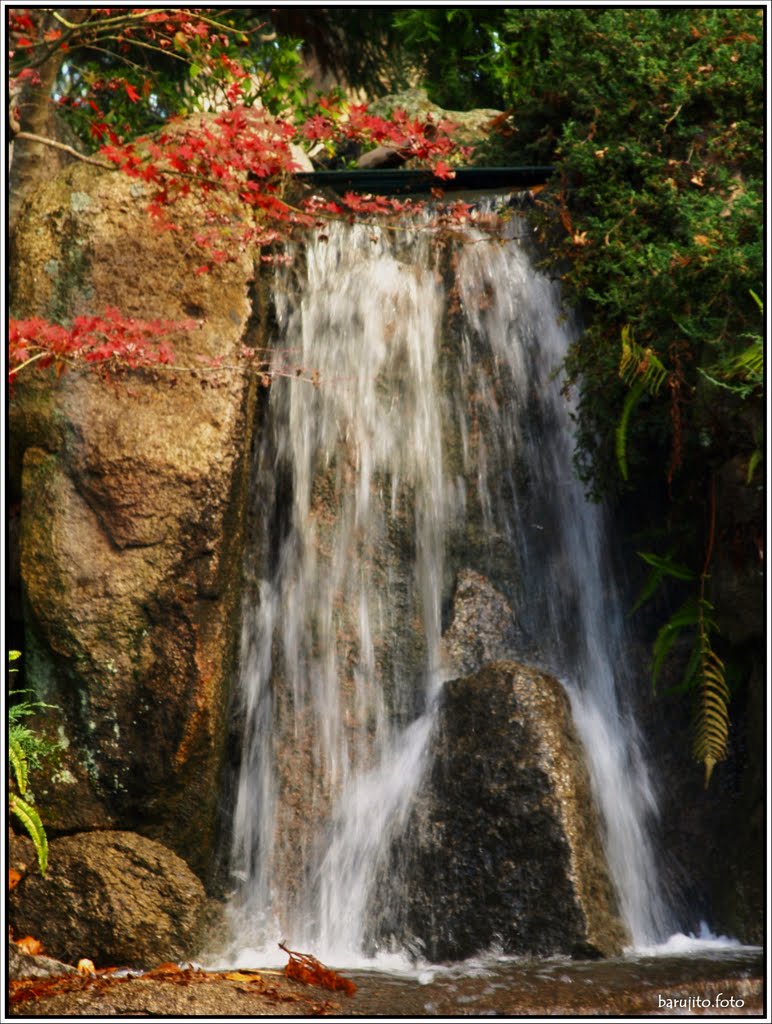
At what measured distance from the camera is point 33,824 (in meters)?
5.53

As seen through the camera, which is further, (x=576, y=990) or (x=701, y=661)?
(x=701, y=661)

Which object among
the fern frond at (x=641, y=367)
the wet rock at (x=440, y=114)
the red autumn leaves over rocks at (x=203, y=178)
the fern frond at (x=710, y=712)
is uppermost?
the wet rock at (x=440, y=114)

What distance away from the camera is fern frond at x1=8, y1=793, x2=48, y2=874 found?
5.47 metres

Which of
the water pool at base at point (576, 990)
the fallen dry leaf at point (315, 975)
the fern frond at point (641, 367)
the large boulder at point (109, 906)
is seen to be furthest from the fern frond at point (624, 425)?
the large boulder at point (109, 906)

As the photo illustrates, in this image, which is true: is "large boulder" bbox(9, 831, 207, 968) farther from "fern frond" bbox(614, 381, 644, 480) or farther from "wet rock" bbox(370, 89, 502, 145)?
"wet rock" bbox(370, 89, 502, 145)

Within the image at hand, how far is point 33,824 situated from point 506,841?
2.38 m

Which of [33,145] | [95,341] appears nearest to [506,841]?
[95,341]

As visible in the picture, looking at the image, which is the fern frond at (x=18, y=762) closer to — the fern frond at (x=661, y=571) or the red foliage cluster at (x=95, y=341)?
the red foliage cluster at (x=95, y=341)

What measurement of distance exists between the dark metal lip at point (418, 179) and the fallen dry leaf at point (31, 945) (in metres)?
5.16

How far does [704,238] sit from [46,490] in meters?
3.85

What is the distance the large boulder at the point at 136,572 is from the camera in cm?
599

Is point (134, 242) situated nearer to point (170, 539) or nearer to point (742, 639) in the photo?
point (170, 539)

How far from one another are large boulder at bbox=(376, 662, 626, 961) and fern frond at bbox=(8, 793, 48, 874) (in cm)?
174

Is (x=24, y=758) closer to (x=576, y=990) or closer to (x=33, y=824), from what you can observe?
(x=33, y=824)
